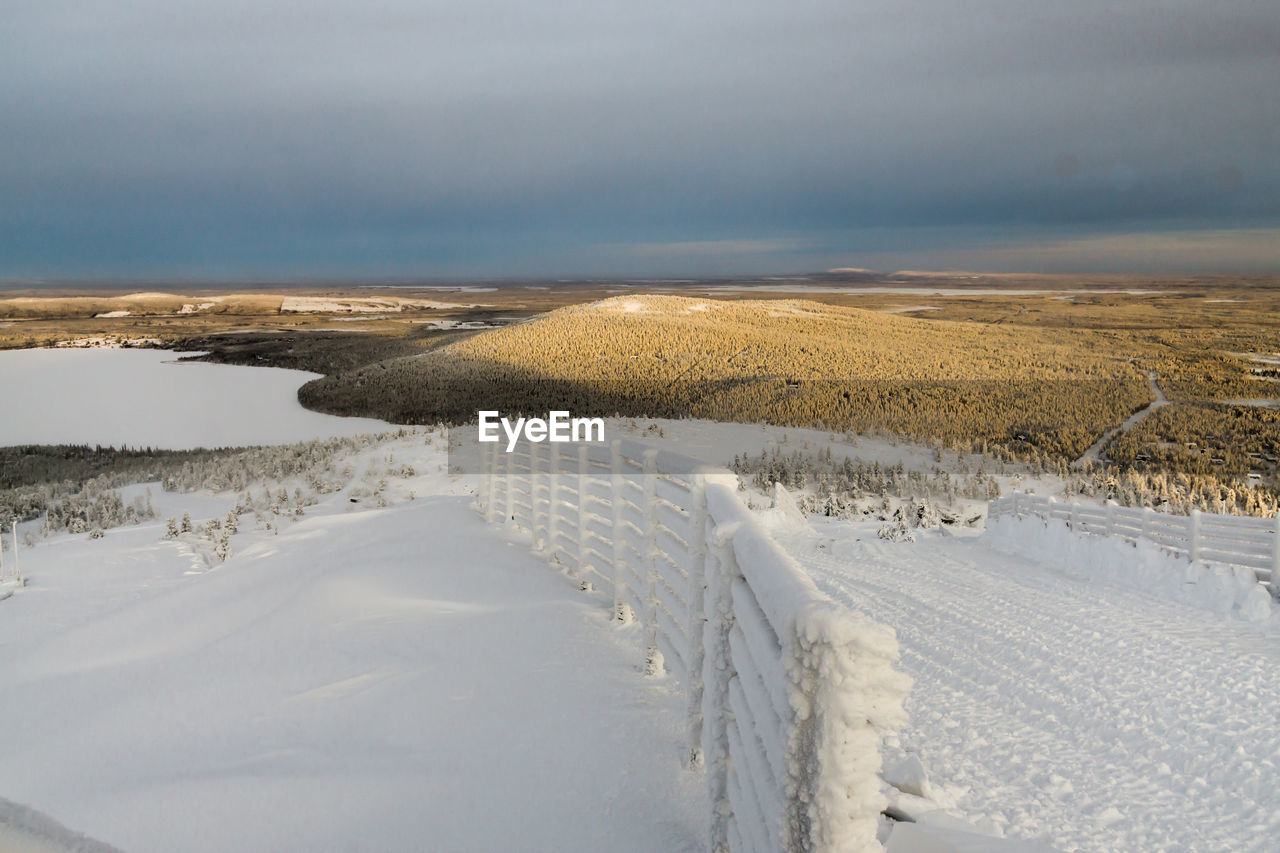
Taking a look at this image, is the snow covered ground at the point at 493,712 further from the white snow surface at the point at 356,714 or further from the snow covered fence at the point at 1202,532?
the snow covered fence at the point at 1202,532

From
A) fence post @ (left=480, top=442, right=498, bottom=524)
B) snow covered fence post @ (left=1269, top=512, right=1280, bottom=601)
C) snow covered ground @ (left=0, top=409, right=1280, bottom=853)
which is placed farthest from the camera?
fence post @ (left=480, top=442, right=498, bottom=524)

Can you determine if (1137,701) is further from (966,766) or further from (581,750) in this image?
(581,750)

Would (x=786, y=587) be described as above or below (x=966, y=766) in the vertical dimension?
above

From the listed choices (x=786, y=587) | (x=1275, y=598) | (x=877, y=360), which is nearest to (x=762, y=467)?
(x=1275, y=598)

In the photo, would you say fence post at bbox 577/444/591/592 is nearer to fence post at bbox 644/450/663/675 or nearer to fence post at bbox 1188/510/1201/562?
fence post at bbox 644/450/663/675

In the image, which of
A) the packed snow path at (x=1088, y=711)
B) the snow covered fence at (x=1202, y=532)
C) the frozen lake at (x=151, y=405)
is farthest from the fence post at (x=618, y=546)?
the frozen lake at (x=151, y=405)

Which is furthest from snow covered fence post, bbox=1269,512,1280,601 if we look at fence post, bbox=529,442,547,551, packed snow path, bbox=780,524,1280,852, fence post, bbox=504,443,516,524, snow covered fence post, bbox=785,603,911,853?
snow covered fence post, bbox=785,603,911,853
